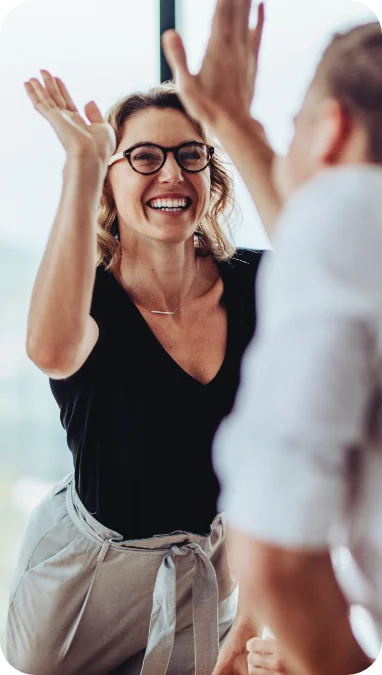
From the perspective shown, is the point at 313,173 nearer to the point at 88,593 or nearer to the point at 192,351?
the point at 192,351

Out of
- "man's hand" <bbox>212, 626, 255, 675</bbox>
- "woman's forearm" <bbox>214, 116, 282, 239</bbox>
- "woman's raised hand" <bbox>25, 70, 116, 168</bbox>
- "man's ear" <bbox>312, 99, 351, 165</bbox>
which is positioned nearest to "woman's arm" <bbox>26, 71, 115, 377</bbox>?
"woman's raised hand" <bbox>25, 70, 116, 168</bbox>

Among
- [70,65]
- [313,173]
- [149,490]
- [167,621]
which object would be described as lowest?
[167,621]

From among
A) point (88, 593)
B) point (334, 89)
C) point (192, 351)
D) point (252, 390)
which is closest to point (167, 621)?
point (88, 593)

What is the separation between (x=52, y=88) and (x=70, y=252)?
18cm

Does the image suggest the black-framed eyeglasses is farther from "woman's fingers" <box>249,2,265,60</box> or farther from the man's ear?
the man's ear

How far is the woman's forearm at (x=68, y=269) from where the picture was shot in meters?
0.59

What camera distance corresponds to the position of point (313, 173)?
0.46 meters

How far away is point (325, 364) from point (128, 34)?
0.52 meters

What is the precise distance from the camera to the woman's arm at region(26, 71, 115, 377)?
23.2 inches

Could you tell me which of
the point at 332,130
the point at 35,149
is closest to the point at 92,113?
the point at 35,149

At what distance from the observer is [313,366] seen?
0.39m

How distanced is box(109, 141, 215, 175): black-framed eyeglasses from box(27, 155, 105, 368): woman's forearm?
3.0 inches

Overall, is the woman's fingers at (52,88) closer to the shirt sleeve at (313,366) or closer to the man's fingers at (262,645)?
the shirt sleeve at (313,366)

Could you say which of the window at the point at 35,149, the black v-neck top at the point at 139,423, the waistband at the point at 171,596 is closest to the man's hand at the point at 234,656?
the waistband at the point at 171,596
